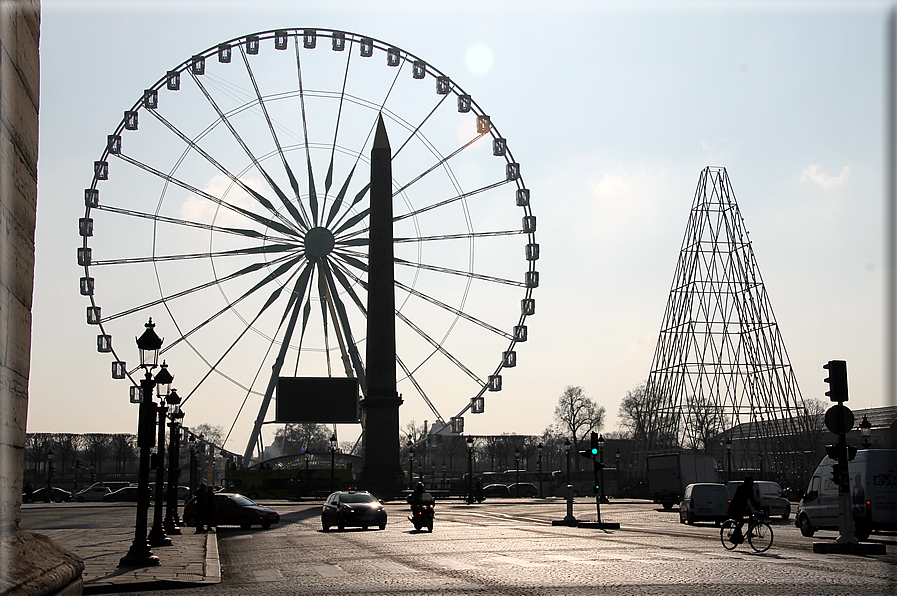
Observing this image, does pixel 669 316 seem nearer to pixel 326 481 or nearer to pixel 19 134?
pixel 326 481

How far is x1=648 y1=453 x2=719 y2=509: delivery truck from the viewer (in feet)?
160

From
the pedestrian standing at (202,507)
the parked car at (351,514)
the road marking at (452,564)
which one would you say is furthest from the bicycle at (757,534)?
the pedestrian standing at (202,507)

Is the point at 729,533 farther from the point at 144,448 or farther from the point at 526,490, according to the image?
the point at 526,490

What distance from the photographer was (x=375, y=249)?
4706cm

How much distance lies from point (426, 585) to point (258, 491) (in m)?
52.9

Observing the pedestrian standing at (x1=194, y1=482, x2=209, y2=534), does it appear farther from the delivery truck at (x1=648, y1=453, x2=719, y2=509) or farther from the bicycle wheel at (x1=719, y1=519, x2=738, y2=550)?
the delivery truck at (x1=648, y1=453, x2=719, y2=509)

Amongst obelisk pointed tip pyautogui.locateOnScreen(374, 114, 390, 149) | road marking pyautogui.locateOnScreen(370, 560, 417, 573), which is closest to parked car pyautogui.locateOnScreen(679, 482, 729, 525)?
road marking pyautogui.locateOnScreen(370, 560, 417, 573)

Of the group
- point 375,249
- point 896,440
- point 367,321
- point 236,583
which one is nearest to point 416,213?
point 375,249

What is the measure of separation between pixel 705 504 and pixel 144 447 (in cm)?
2155

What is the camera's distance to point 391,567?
1556cm

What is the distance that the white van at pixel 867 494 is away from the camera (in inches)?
869

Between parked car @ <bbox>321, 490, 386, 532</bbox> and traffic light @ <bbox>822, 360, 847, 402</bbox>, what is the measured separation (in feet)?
49.6

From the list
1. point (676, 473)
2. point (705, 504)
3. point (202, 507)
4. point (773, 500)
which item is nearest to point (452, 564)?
point (202, 507)

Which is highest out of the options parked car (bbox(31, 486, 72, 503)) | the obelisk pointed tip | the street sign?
the obelisk pointed tip
